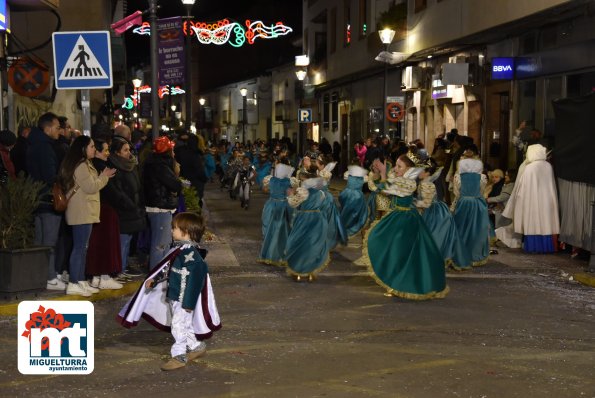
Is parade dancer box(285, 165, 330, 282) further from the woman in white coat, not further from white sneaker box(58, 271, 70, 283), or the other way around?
the woman in white coat

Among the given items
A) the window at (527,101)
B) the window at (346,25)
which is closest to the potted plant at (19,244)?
the window at (527,101)

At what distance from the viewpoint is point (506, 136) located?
2338 cm

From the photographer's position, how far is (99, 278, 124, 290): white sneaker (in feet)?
35.9

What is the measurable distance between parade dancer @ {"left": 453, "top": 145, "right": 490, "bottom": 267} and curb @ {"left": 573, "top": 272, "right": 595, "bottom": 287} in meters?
1.70

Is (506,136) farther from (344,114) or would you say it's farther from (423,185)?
(344,114)

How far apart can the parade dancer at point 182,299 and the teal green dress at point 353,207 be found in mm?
8597

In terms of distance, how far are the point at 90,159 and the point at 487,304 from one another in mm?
4760

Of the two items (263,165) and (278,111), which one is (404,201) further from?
(278,111)

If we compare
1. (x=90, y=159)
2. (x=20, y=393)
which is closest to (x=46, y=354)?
(x=20, y=393)

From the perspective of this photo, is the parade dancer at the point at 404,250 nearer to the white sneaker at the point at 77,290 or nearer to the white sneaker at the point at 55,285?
the white sneaker at the point at 77,290

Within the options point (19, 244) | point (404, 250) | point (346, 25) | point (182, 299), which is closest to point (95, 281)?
point (19, 244)

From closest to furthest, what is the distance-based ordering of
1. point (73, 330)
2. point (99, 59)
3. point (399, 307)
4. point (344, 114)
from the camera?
point (73, 330) → point (399, 307) → point (99, 59) → point (344, 114)

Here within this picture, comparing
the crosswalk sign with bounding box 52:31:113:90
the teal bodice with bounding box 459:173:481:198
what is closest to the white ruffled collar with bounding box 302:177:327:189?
the teal bodice with bounding box 459:173:481:198

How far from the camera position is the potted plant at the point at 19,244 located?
9.98m
